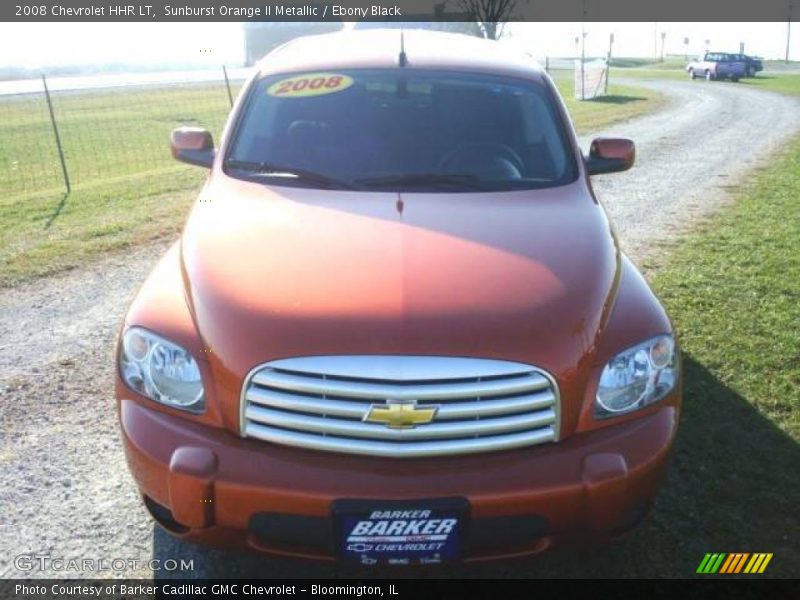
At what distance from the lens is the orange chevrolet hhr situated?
2.45 meters

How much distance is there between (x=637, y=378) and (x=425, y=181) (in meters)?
1.39

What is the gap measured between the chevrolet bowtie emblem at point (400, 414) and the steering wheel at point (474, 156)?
5.26 ft

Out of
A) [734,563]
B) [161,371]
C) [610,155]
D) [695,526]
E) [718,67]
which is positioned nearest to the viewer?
[161,371]

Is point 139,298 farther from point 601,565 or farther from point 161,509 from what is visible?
point 601,565

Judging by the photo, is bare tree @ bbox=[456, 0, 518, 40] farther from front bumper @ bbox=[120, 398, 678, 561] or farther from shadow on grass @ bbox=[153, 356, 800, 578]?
front bumper @ bbox=[120, 398, 678, 561]

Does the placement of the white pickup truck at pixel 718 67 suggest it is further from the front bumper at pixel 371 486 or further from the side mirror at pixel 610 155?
the front bumper at pixel 371 486

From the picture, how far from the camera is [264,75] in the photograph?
4301 millimetres

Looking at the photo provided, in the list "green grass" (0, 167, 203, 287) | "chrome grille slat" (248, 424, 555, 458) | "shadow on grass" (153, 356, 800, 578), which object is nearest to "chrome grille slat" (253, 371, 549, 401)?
"chrome grille slat" (248, 424, 555, 458)

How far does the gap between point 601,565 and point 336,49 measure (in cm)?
298

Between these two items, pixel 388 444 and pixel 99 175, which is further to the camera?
pixel 99 175

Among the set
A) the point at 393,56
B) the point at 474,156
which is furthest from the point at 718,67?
the point at 474,156

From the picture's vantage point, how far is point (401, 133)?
389 cm

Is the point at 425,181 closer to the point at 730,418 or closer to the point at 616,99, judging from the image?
the point at 730,418

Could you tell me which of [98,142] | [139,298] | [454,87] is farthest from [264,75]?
[98,142]
